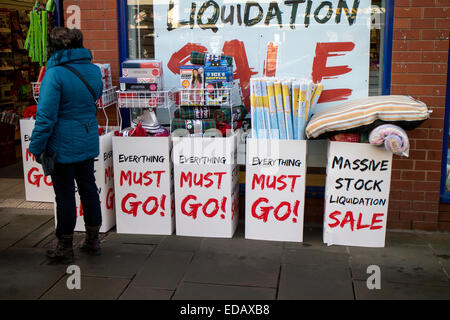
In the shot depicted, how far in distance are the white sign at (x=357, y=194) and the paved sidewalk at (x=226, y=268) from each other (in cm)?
13

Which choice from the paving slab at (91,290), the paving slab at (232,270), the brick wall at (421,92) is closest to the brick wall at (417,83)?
the brick wall at (421,92)

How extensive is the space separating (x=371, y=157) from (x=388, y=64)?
102 centimetres

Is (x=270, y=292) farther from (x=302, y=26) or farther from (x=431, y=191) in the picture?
(x=302, y=26)

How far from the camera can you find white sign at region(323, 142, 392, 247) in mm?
4332

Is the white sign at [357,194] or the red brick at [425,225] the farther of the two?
the red brick at [425,225]

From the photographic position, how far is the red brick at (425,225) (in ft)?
16.1

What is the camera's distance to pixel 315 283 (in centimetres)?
384

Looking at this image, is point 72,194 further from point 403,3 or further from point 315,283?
point 403,3

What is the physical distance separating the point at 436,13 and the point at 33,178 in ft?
14.8

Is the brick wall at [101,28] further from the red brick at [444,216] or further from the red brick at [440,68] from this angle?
the red brick at [444,216]

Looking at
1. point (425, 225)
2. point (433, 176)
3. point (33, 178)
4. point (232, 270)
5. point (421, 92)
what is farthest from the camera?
point (33, 178)

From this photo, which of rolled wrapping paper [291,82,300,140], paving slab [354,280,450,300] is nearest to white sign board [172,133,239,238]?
rolled wrapping paper [291,82,300,140]

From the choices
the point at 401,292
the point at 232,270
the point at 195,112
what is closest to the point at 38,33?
the point at 195,112
